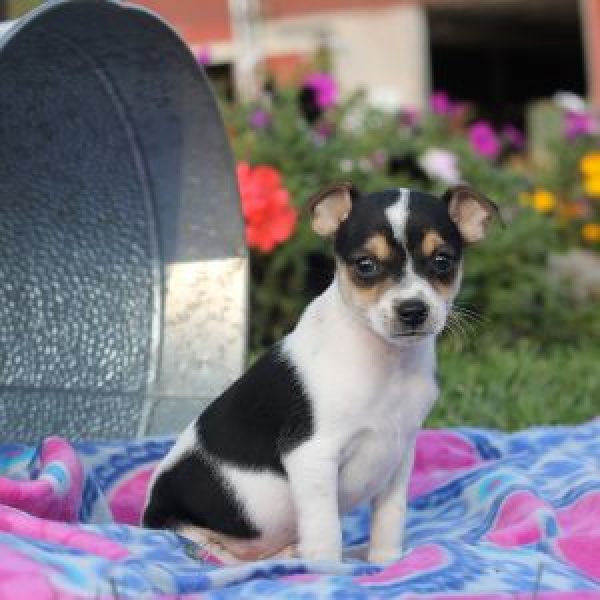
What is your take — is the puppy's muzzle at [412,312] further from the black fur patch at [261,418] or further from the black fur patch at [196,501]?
the black fur patch at [196,501]

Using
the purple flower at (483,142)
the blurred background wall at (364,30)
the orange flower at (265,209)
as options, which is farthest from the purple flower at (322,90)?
the blurred background wall at (364,30)

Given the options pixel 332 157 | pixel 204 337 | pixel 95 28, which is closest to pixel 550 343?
pixel 332 157

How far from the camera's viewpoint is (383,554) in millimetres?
3709

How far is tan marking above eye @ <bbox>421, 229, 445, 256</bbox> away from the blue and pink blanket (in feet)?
2.22

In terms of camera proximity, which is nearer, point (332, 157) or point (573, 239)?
point (332, 157)

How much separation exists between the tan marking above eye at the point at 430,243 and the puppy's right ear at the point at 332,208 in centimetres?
26

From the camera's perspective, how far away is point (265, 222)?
20.9 ft

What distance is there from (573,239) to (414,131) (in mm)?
1168

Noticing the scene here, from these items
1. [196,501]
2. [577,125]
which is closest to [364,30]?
[577,125]

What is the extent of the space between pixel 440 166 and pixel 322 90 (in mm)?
995

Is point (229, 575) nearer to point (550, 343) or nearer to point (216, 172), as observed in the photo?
point (216, 172)

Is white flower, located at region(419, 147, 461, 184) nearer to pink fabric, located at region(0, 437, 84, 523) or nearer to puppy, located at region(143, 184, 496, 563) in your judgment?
puppy, located at region(143, 184, 496, 563)

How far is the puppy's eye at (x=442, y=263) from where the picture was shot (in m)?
3.42

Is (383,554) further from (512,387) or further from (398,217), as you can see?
(512,387)
